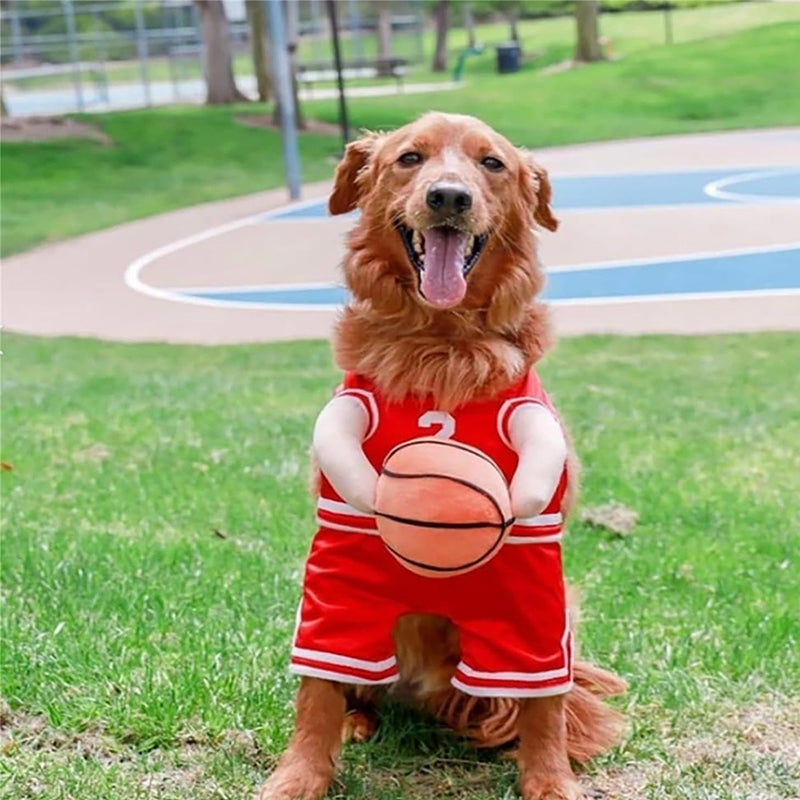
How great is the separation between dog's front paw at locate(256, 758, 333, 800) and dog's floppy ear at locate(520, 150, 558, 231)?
139cm

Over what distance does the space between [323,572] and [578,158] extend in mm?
23468

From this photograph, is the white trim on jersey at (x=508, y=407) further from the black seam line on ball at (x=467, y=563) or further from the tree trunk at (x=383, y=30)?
the tree trunk at (x=383, y=30)

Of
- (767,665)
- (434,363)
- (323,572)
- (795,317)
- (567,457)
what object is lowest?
(795,317)

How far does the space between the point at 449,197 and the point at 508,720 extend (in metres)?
1.25

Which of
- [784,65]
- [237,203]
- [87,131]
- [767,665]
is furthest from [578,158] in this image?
[767,665]

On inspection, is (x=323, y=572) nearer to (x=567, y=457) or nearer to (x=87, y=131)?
(x=567, y=457)

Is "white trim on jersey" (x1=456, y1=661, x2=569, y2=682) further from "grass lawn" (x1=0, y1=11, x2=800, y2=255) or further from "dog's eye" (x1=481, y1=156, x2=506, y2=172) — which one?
"grass lawn" (x1=0, y1=11, x2=800, y2=255)

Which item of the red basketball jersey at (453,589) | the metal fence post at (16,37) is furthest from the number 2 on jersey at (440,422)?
the metal fence post at (16,37)

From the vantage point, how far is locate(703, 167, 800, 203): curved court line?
18230mm

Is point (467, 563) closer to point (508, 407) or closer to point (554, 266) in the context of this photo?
point (508, 407)

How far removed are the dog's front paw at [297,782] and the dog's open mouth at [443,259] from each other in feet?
3.49

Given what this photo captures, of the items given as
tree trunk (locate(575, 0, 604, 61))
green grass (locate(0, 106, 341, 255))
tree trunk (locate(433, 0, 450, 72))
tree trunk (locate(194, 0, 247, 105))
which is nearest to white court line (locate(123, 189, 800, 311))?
green grass (locate(0, 106, 341, 255))

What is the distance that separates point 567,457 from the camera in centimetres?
285

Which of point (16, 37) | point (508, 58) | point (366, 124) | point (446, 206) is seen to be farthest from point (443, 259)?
point (508, 58)
